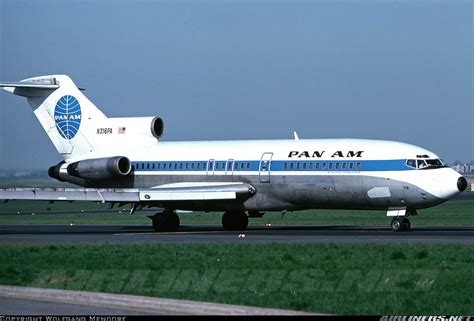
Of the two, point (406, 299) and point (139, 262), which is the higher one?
point (406, 299)

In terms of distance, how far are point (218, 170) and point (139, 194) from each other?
362 centimetres

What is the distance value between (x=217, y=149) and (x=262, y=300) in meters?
27.6

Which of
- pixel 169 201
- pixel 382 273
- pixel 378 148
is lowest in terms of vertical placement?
pixel 169 201

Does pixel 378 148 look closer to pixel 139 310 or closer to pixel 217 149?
pixel 217 149

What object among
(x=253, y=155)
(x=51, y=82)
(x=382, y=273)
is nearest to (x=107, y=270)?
(x=382, y=273)

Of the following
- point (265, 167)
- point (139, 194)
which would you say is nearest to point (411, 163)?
point (265, 167)

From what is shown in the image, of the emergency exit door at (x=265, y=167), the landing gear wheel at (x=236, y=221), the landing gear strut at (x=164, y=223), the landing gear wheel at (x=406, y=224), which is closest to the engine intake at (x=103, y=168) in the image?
the landing gear strut at (x=164, y=223)

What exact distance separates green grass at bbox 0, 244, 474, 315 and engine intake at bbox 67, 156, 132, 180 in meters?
18.5

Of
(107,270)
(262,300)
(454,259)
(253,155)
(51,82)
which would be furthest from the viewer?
(51,82)

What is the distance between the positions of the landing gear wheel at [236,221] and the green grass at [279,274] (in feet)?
54.2

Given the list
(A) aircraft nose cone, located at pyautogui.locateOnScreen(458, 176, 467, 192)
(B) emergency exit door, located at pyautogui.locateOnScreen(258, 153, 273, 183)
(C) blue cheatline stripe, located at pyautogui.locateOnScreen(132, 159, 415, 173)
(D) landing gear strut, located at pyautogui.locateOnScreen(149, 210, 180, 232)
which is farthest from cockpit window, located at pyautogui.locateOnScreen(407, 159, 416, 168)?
(D) landing gear strut, located at pyautogui.locateOnScreen(149, 210, 180, 232)

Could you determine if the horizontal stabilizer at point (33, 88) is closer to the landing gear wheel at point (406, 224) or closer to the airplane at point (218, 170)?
the airplane at point (218, 170)

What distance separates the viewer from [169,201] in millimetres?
41844

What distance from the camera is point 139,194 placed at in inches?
1622
